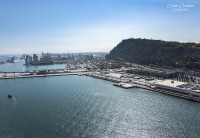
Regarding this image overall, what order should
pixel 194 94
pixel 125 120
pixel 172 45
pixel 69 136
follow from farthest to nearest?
pixel 172 45 < pixel 194 94 < pixel 125 120 < pixel 69 136

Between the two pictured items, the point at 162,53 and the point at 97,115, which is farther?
the point at 162,53

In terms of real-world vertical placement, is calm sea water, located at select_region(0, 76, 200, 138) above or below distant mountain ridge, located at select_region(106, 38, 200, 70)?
below

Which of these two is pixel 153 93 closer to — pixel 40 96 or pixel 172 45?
pixel 40 96

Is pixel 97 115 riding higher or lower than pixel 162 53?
lower

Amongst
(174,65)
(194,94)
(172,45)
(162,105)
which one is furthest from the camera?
(172,45)

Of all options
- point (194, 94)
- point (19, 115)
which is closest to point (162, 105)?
point (194, 94)
